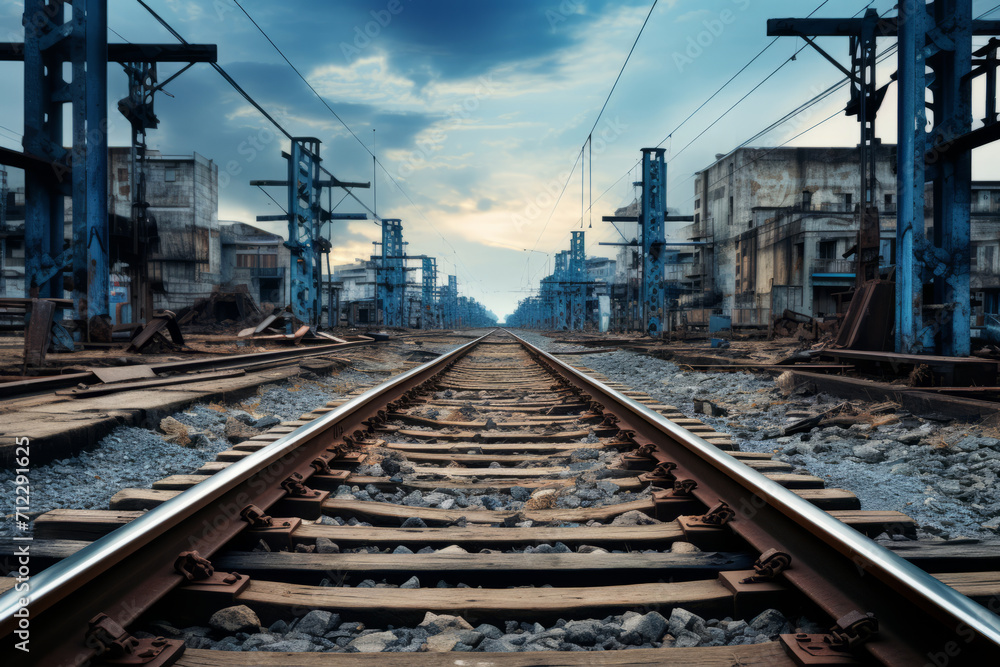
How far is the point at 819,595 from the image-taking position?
56.5 inches

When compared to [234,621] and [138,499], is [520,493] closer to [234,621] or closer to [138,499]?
[234,621]

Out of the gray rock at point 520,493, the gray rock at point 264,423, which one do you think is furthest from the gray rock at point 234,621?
the gray rock at point 264,423

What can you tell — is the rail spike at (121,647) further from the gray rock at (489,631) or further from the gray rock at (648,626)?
the gray rock at (648,626)

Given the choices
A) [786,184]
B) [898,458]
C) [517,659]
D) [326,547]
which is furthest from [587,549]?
[786,184]

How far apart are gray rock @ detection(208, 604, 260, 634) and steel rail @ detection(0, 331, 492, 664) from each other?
0.16 meters

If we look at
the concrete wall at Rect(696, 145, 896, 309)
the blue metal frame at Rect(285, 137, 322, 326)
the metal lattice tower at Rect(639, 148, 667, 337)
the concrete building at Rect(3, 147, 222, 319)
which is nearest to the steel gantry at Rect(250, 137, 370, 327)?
the blue metal frame at Rect(285, 137, 322, 326)

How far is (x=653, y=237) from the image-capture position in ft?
77.8

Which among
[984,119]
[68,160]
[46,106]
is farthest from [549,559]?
[46,106]

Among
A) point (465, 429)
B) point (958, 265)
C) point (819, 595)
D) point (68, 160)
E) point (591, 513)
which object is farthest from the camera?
point (68, 160)

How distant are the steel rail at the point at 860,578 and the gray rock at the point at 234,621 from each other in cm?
147

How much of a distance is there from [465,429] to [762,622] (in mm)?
2711

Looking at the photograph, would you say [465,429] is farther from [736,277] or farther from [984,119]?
[736,277]

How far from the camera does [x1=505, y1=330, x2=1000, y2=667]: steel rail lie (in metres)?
1.13

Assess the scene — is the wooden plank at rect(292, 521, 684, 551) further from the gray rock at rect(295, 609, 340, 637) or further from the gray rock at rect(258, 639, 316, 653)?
the gray rock at rect(258, 639, 316, 653)
